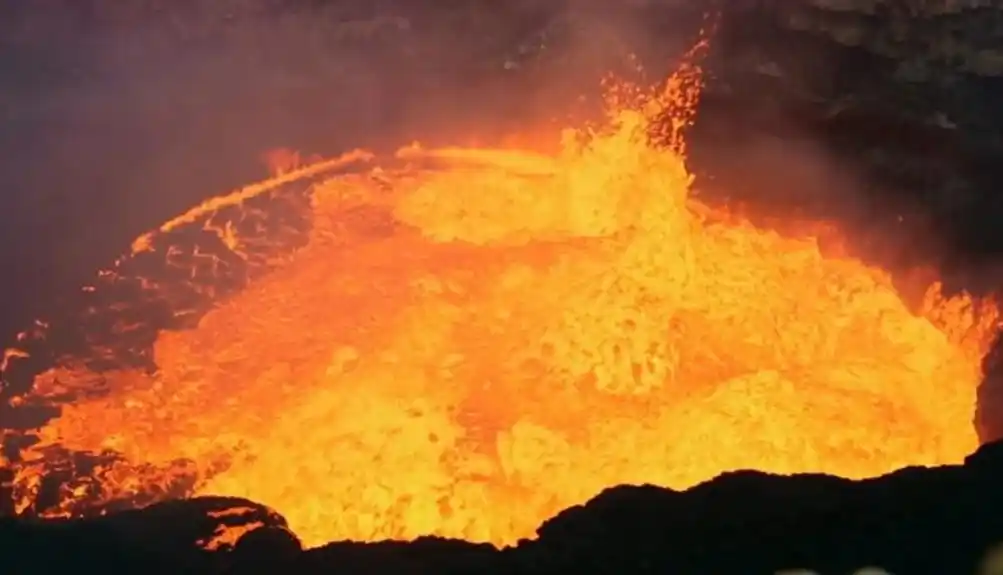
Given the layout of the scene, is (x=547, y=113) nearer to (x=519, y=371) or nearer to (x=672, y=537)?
(x=519, y=371)

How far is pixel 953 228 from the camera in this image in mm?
8641

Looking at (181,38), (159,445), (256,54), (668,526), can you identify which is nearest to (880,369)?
(668,526)

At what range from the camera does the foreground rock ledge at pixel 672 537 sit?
4984 millimetres

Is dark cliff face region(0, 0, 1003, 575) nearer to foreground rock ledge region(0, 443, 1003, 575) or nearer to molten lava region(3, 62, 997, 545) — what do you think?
foreground rock ledge region(0, 443, 1003, 575)

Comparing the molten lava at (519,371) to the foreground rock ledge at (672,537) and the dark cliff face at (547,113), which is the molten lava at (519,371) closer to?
the dark cliff face at (547,113)

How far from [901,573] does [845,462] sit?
2.80 meters

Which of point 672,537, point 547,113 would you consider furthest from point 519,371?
point 547,113

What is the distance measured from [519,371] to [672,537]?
3461 millimetres

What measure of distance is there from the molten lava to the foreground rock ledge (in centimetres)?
176

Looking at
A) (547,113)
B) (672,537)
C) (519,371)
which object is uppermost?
(547,113)

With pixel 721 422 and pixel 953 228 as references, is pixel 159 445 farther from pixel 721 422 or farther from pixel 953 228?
pixel 953 228

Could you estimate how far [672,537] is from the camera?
515 centimetres

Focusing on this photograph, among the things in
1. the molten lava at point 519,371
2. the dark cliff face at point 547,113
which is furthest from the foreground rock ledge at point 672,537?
the molten lava at point 519,371

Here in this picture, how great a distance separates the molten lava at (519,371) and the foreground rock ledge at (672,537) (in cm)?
176
